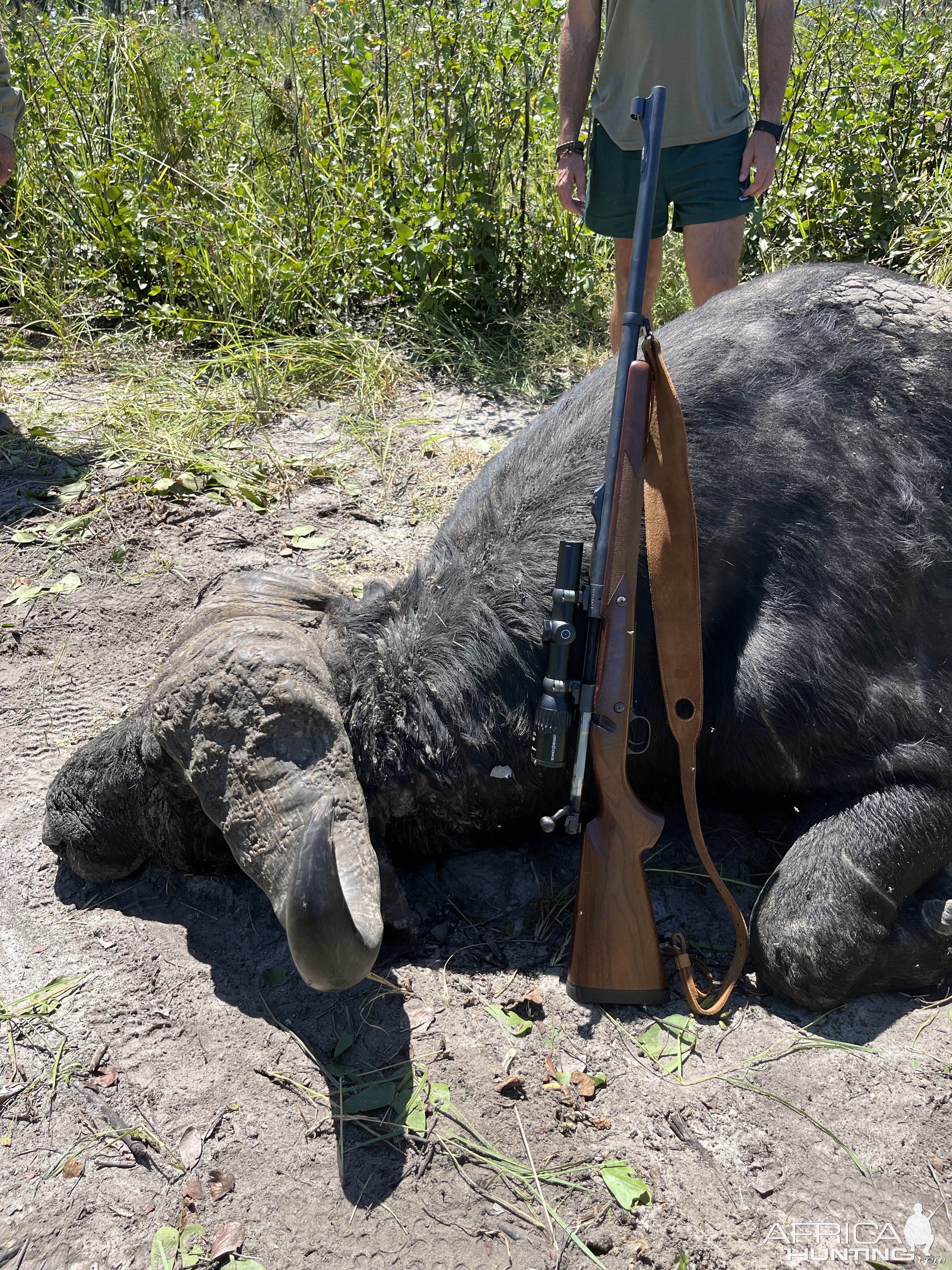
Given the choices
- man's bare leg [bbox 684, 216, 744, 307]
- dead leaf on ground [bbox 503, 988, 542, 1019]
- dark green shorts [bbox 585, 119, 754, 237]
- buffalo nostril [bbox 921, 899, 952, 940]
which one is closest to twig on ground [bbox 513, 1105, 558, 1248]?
dead leaf on ground [bbox 503, 988, 542, 1019]

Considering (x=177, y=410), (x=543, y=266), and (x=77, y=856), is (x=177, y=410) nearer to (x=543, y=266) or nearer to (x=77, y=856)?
(x=543, y=266)

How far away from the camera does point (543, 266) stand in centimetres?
693

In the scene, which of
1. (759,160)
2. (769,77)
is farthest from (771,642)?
(769,77)

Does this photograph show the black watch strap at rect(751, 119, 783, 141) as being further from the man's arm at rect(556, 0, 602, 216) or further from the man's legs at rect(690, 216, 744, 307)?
the man's arm at rect(556, 0, 602, 216)

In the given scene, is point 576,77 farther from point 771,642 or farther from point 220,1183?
point 220,1183

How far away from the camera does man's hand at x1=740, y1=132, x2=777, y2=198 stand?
13.6 ft

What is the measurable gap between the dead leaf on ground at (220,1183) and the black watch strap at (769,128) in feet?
14.1

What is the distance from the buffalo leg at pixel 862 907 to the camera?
2824 millimetres

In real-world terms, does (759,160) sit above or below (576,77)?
below

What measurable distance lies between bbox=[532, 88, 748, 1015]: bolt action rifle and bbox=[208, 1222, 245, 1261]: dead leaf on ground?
108 centimetres

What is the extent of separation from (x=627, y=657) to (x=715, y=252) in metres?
2.52

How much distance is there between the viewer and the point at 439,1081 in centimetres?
274

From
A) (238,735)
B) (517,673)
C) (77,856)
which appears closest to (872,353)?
(517,673)

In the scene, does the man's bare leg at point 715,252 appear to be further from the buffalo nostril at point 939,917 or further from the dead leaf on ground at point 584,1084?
the dead leaf on ground at point 584,1084
